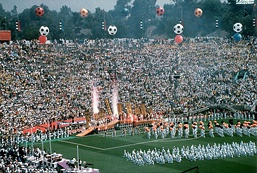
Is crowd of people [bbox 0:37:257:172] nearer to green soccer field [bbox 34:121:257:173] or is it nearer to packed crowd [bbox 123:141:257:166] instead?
green soccer field [bbox 34:121:257:173]

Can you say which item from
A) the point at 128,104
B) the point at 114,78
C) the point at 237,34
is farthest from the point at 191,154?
the point at 114,78

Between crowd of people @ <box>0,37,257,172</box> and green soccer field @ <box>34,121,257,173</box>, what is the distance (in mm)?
5549

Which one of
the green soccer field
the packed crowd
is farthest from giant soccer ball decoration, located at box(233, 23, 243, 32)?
the packed crowd

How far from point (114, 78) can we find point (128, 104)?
554cm

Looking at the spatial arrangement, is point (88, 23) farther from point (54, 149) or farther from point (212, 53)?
point (54, 149)

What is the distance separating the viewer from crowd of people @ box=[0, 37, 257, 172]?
3862cm

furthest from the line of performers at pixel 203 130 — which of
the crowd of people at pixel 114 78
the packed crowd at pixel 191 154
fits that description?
the crowd of people at pixel 114 78

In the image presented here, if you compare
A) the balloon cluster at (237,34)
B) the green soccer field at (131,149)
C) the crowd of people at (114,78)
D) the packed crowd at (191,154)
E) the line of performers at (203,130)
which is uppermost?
the balloon cluster at (237,34)

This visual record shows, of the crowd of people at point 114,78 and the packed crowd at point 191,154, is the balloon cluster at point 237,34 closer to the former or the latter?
the crowd of people at point 114,78

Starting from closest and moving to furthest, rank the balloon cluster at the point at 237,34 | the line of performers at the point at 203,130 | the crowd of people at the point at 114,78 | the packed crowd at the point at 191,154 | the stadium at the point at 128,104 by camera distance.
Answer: the packed crowd at the point at 191,154 → the stadium at the point at 128,104 → the line of performers at the point at 203,130 → the crowd of people at the point at 114,78 → the balloon cluster at the point at 237,34

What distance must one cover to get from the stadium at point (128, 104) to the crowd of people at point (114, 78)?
11 cm

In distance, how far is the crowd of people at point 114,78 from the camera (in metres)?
38.6

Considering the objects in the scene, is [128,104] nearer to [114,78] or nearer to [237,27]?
[114,78]

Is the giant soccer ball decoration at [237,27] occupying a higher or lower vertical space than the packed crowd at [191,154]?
higher
